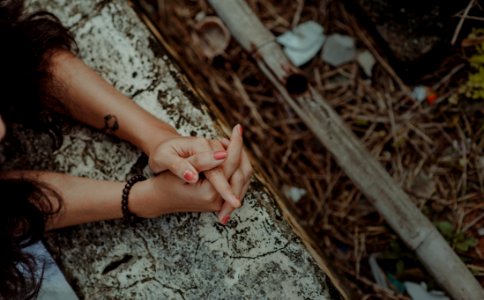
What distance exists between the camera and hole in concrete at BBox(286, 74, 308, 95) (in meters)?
2.19

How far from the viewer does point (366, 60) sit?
2.64 meters

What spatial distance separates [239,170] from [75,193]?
2.24 feet

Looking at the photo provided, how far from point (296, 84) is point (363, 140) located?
60 centimetres

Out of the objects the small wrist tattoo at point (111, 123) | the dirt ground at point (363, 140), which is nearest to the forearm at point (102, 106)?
the small wrist tattoo at point (111, 123)

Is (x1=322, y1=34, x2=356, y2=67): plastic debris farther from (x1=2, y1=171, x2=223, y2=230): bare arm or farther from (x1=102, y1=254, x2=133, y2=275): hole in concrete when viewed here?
(x1=102, y1=254, x2=133, y2=275): hole in concrete

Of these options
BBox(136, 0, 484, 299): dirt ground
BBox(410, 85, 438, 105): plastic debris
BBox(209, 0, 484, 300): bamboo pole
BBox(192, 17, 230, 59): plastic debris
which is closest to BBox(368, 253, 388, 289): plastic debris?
BBox(136, 0, 484, 299): dirt ground

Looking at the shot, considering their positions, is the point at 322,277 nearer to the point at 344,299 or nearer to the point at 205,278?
the point at 344,299

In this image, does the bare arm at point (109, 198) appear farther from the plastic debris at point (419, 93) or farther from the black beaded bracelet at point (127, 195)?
the plastic debris at point (419, 93)

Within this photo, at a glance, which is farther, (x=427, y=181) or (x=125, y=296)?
(x=427, y=181)

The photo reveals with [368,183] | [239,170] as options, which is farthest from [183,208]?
[368,183]

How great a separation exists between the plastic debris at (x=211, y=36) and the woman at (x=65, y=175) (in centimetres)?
87

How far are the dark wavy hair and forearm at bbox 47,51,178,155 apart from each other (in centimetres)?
7

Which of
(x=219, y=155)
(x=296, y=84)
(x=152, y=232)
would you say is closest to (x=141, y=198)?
(x=152, y=232)

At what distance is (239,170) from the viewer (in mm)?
1672
